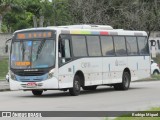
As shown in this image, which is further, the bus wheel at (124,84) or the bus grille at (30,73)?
the bus wheel at (124,84)

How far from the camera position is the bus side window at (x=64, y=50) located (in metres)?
23.9

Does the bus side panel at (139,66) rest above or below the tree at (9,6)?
below

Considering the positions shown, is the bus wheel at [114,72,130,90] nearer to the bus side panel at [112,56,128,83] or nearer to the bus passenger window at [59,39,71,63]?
the bus side panel at [112,56,128,83]

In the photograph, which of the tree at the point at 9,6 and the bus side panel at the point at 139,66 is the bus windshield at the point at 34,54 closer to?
the bus side panel at the point at 139,66

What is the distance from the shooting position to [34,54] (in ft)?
78.3

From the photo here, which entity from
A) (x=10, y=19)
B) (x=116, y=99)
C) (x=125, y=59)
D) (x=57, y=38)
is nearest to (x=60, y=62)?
(x=57, y=38)

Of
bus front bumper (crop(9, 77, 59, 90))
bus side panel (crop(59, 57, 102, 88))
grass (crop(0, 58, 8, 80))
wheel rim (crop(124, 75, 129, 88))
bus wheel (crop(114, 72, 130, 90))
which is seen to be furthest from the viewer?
grass (crop(0, 58, 8, 80))

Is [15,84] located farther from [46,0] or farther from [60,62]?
[46,0]

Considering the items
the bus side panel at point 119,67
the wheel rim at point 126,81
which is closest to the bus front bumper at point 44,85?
the bus side panel at point 119,67

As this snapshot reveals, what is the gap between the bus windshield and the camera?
77.7 feet

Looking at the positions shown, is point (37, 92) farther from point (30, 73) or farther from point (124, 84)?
point (124, 84)

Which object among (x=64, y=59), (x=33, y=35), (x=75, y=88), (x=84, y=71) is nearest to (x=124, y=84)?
(x=84, y=71)

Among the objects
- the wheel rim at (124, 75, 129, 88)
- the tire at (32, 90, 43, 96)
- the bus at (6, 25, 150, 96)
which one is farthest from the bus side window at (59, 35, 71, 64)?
the wheel rim at (124, 75, 129, 88)

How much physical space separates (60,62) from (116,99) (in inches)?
112
